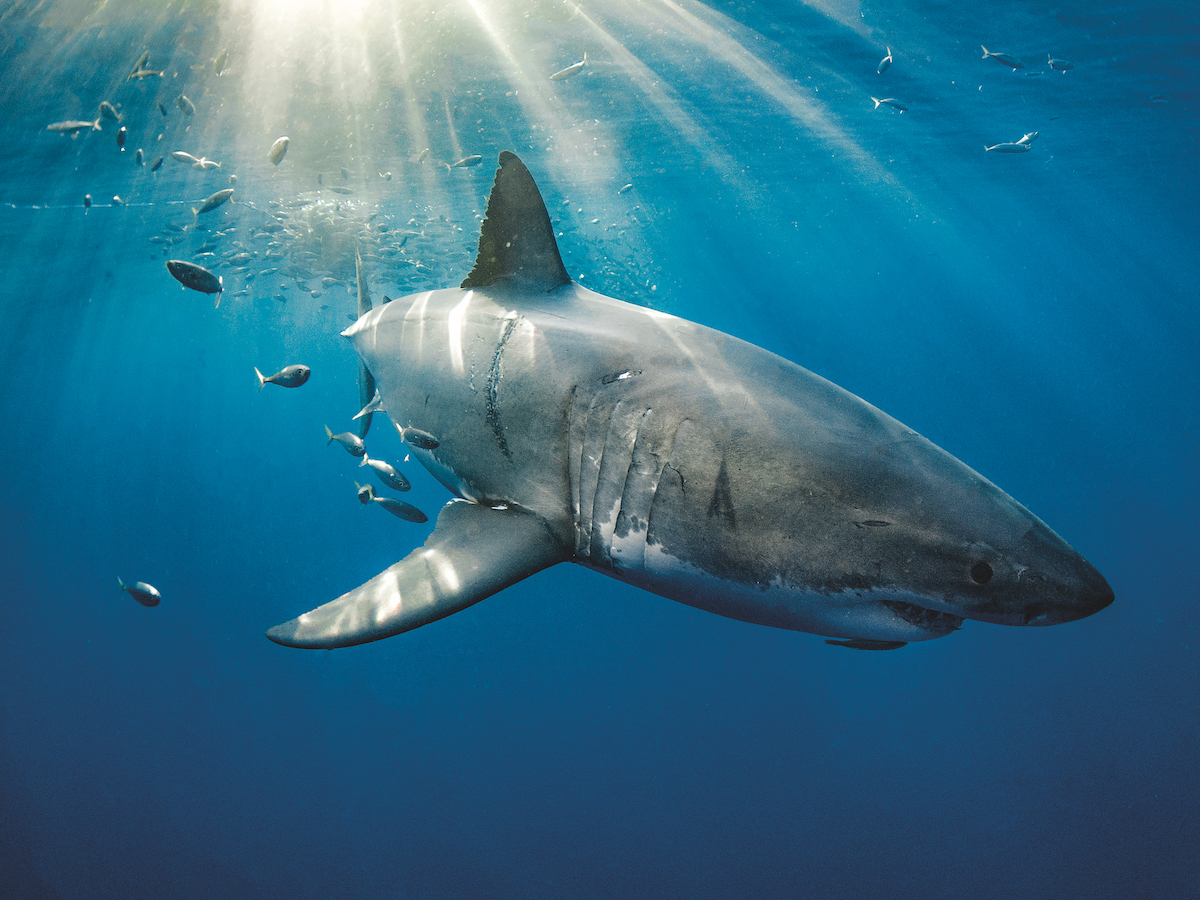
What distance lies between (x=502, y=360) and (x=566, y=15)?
10.4m

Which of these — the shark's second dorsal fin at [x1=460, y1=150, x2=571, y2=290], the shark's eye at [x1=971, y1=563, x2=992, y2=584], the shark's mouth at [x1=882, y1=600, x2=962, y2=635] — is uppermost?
the shark's second dorsal fin at [x1=460, y1=150, x2=571, y2=290]

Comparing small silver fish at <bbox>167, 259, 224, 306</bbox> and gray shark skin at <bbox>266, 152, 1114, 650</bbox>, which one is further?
small silver fish at <bbox>167, 259, 224, 306</bbox>

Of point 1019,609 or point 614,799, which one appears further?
point 614,799

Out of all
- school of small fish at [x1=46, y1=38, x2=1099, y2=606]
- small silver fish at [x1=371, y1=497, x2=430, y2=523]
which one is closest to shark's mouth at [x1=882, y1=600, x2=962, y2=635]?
small silver fish at [x1=371, y1=497, x2=430, y2=523]

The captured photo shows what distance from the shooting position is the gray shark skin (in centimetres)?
128

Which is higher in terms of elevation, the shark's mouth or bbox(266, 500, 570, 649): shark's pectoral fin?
the shark's mouth

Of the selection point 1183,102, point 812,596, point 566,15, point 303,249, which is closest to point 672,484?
point 812,596

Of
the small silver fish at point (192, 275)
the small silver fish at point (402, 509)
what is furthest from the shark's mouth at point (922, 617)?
the small silver fish at point (192, 275)

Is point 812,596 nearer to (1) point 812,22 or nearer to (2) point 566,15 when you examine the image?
(2) point 566,15

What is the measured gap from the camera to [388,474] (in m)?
4.76

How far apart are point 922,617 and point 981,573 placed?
23 centimetres

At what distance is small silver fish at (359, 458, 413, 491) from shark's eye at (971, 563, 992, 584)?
4219 millimetres

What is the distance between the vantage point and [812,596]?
4.61 feet

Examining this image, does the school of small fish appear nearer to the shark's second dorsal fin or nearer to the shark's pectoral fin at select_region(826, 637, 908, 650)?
the shark's second dorsal fin
